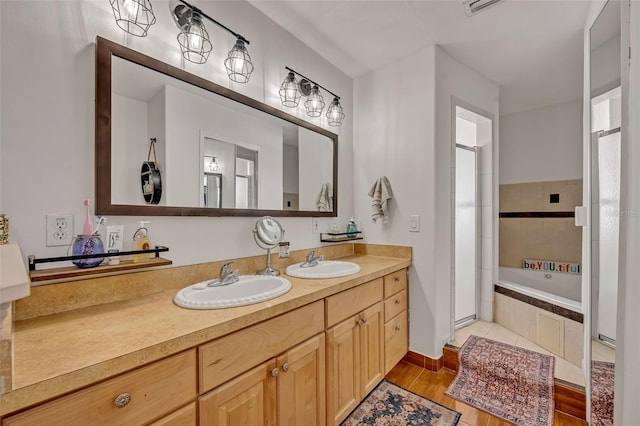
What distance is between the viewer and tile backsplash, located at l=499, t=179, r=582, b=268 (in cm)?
327

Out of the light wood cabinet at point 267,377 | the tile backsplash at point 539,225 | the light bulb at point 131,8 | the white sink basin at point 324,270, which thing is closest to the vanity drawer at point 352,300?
the light wood cabinet at point 267,377

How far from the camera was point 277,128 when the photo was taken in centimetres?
191

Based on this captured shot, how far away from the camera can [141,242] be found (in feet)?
3.96

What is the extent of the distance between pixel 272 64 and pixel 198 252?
4.35 feet

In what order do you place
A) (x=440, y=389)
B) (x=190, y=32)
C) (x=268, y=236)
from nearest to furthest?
(x=190, y=32) → (x=268, y=236) → (x=440, y=389)

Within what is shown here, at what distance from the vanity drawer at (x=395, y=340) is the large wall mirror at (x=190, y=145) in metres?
1.03

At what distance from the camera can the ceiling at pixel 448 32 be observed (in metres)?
1.74

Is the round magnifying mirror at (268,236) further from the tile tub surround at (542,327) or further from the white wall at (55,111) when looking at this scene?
the tile tub surround at (542,327)

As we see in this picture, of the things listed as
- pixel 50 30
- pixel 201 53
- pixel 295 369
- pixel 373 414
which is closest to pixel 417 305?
pixel 373 414

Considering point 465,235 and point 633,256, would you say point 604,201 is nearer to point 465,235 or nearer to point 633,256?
point 633,256

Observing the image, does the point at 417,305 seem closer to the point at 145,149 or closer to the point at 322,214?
the point at 322,214

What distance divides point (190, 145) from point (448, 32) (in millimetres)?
1942

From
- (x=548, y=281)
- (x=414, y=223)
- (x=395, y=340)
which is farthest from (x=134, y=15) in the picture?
(x=548, y=281)

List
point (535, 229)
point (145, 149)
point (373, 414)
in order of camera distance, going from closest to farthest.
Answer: point (145, 149) → point (373, 414) → point (535, 229)
